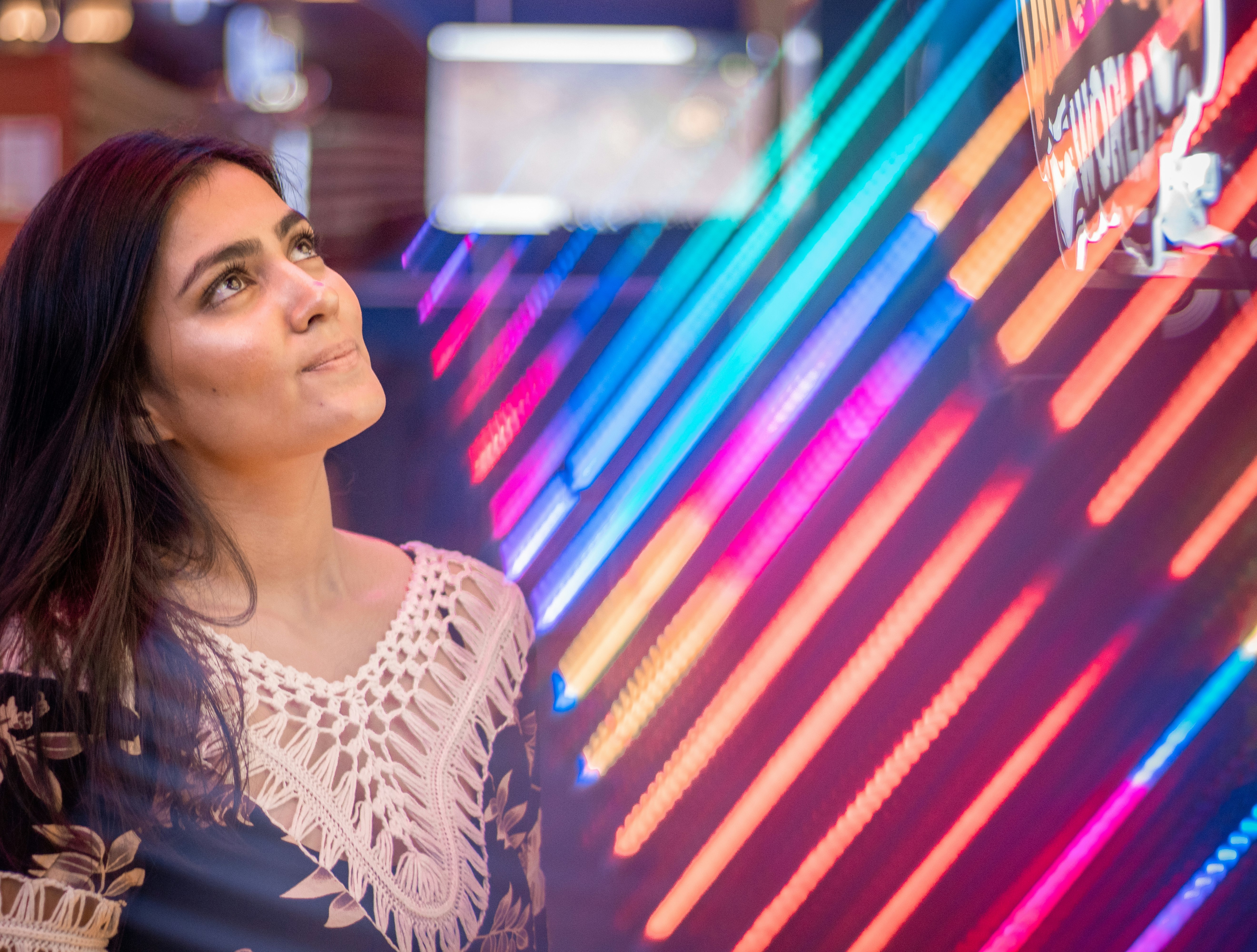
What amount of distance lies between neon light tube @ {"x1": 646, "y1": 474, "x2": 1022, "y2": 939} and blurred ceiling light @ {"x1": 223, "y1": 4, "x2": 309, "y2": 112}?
2.08 meters

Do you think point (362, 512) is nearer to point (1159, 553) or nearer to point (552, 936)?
point (552, 936)

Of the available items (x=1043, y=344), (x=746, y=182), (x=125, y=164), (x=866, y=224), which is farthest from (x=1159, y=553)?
(x=746, y=182)

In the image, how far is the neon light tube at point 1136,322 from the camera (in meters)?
0.74

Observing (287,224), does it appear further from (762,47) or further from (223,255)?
(762,47)

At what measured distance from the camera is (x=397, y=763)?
977 millimetres

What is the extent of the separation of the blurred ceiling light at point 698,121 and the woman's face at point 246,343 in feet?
4.87

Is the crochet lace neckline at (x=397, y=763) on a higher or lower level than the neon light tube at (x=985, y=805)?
lower

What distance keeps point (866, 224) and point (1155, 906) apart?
0.69 metres

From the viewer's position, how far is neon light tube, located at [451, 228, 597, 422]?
1571mm

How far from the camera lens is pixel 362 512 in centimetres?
156

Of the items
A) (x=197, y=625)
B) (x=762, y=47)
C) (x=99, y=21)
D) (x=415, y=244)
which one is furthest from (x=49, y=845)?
(x=99, y=21)

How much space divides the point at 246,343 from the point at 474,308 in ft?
2.74

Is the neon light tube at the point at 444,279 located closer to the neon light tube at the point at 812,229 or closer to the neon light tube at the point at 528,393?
the neon light tube at the point at 528,393

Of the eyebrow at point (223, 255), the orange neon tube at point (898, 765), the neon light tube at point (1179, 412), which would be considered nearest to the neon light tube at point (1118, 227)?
the neon light tube at point (1179, 412)
